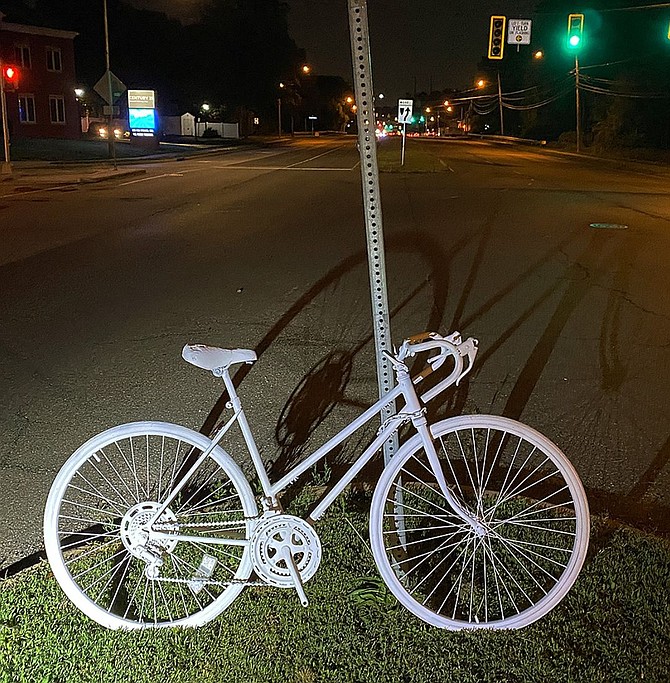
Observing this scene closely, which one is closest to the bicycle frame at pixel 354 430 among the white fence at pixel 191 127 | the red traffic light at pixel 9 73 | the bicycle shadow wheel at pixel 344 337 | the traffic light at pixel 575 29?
the bicycle shadow wheel at pixel 344 337

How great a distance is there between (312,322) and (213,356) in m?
5.40

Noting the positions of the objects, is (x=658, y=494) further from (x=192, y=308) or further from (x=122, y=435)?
(x=192, y=308)

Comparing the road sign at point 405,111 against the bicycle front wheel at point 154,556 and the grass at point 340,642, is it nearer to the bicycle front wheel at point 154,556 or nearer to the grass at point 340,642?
the bicycle front wheel at point 154,556

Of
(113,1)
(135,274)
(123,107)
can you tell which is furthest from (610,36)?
(135,274)

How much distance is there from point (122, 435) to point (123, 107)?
260 feet

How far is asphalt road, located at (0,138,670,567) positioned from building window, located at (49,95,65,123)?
40.9 metres

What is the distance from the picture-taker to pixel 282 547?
3354 millimetres

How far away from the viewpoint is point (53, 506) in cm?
332

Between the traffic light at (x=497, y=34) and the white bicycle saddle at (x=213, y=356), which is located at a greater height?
the traffic light at (x=497, y=34)

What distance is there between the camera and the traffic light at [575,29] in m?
28.2

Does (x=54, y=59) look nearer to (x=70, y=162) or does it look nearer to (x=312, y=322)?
(x=70, y=162)

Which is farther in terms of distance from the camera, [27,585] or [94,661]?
[27,585]

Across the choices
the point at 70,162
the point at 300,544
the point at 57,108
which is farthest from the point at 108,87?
the point at 300,544

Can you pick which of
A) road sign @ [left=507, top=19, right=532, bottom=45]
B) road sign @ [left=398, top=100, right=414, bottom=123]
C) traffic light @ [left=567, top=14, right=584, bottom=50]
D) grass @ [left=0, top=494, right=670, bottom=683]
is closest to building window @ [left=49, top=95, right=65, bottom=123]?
road sign @ [left=398, top=100, right=414, bottom=123]
